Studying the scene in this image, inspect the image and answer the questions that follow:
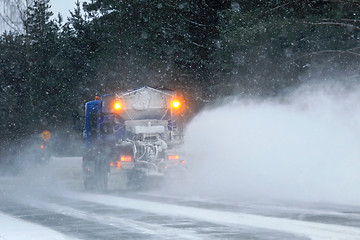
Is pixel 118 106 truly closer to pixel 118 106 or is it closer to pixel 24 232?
pixel 118 106

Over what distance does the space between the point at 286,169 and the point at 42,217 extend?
885cm

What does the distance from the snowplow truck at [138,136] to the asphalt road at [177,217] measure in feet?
3.96

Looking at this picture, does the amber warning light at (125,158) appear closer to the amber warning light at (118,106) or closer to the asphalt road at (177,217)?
the asphalt road at (177,217)

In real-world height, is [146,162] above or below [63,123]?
below

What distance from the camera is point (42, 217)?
1376 centimetres

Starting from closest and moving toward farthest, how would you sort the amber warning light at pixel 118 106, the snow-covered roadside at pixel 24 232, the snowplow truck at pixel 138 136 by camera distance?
the snow-covered roadside at pixel 24 232
the snowplow truck at pixel 138 136
the amber warning light at pixel 118 106

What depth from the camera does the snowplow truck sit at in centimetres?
2031

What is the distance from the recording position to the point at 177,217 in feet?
42.0

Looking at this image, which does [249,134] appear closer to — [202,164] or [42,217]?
[202,164]

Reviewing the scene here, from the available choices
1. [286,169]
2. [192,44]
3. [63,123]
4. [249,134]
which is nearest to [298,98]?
[249,134]

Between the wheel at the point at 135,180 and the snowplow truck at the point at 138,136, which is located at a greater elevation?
the snowplow truck at the point at 138,136

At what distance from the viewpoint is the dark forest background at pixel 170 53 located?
29406mm

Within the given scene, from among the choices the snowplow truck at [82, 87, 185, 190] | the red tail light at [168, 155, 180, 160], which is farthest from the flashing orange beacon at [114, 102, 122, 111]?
the red tail light at [168, 155, 180, 160]

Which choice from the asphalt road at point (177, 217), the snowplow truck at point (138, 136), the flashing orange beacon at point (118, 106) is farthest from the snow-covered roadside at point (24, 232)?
the flashing orange beacon at point (118, 106)
